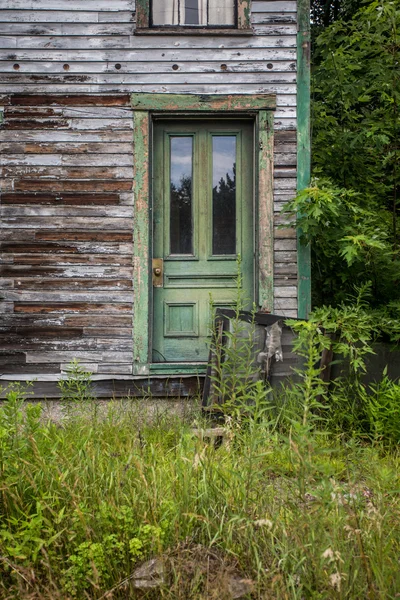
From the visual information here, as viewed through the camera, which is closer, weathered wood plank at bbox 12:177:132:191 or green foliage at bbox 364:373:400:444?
green foliage at bbox 364:373:400:444

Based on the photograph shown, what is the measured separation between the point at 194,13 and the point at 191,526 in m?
4.96

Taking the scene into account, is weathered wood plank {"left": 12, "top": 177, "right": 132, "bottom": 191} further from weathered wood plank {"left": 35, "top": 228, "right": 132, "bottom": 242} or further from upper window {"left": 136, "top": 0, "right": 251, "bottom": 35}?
upper window {"left": 136, "top": 0, "right": 251, "bottom": 35}

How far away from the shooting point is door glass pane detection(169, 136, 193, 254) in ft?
19.2

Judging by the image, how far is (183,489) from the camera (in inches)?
107

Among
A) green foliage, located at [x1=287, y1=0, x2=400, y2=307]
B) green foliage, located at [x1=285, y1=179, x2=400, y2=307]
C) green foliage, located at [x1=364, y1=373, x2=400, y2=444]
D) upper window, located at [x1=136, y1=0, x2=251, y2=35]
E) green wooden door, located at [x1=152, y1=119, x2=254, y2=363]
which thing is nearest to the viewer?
green foliage, located at [x1=364, y1=373, x2=400, y2=444]

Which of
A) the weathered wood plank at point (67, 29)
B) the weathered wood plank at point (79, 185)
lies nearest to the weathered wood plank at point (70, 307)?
the weathered wood plank at point (79, 185)

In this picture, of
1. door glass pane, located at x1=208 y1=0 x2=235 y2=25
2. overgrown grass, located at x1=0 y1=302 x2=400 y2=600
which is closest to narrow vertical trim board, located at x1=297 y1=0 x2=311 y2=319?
door glass pane, located at x1=208 y1=0 x2=235 y2=25

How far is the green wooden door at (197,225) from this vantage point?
18.9 feet

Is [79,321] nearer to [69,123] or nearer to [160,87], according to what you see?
[69,123]

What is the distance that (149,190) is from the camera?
5.63 meters

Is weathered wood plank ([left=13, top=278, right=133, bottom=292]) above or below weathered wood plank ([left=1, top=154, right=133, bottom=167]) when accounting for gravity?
below

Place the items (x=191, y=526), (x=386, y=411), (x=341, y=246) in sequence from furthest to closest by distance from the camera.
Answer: (x=341, y=246) → (x=386, y=411) → (x=191, y=526)

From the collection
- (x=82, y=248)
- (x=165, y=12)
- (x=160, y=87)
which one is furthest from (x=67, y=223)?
(x=165, y=12)

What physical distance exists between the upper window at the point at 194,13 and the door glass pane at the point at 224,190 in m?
1.10
